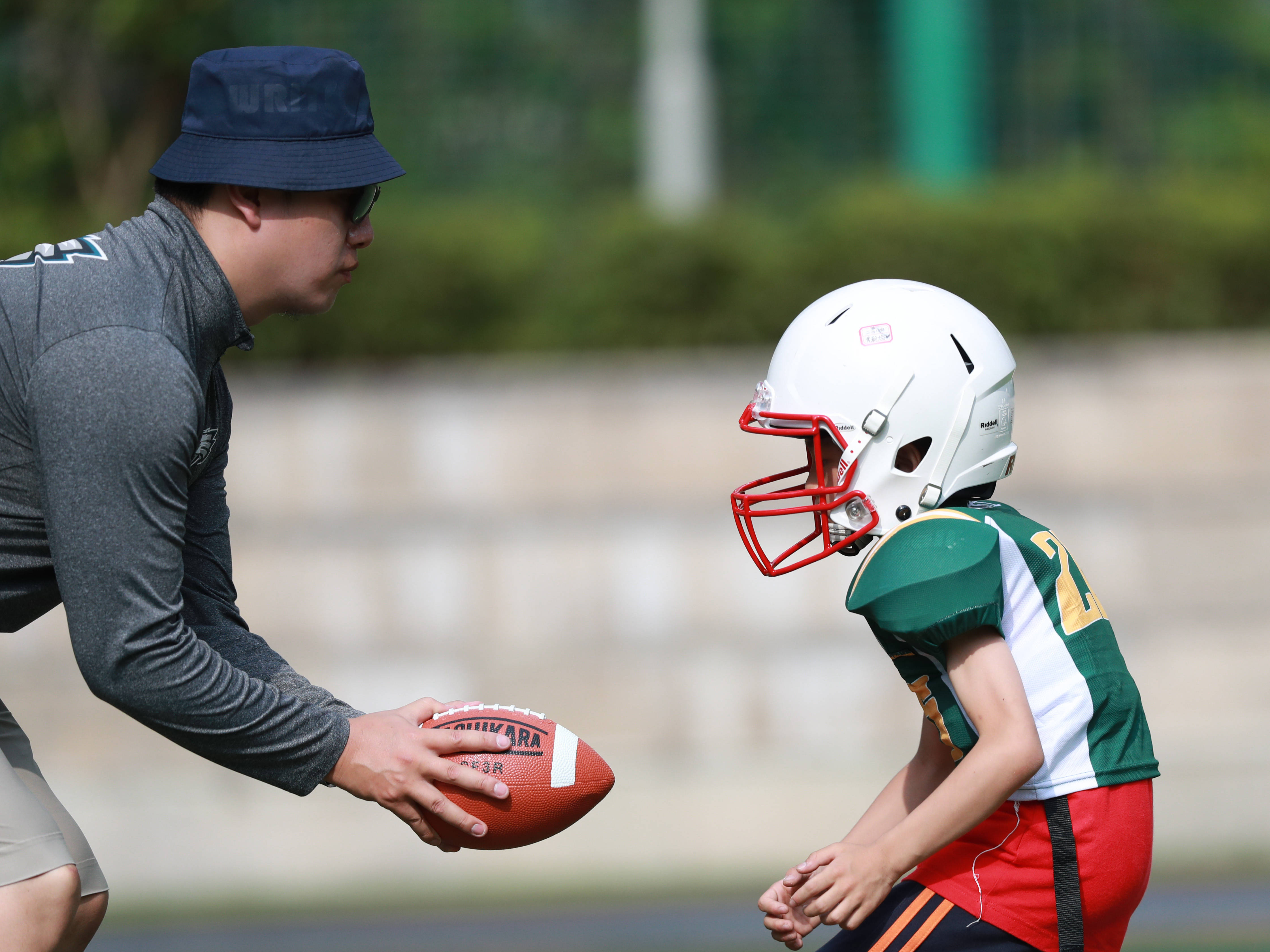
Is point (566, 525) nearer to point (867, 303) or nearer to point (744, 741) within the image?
point (744, 741)

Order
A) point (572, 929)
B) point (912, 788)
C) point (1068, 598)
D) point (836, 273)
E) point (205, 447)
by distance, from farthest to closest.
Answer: point (836, 273), point (572, 929), point (912, 788), point (205, 447), point (1068, 598)

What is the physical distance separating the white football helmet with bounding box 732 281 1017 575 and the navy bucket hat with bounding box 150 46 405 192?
101 cm

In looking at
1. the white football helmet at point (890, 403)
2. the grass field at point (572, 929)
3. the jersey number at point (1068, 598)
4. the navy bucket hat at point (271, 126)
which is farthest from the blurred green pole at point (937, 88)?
the navy bucket hat at point (271, 126)

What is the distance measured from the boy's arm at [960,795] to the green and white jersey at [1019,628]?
69mm

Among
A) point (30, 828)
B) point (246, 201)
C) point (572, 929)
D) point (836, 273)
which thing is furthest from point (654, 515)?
point (30, 828)

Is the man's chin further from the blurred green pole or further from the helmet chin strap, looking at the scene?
the blurred green pole

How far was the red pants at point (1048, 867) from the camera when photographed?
3.06 m

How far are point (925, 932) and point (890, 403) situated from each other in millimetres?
1086

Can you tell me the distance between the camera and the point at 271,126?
3061mm

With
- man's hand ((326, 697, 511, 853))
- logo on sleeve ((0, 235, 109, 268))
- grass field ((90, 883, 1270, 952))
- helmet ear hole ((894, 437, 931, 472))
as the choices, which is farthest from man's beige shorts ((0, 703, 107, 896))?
grass field ((90, 883, 1270, 952))

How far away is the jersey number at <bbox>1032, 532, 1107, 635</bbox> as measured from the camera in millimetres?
3152

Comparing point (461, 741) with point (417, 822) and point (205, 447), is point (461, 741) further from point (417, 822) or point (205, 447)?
point (205, 447)

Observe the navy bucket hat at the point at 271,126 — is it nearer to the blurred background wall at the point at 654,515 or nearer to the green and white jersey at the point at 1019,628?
the green and white jersey at the point at 1019,628

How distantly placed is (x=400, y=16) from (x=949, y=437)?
29.7 ft
